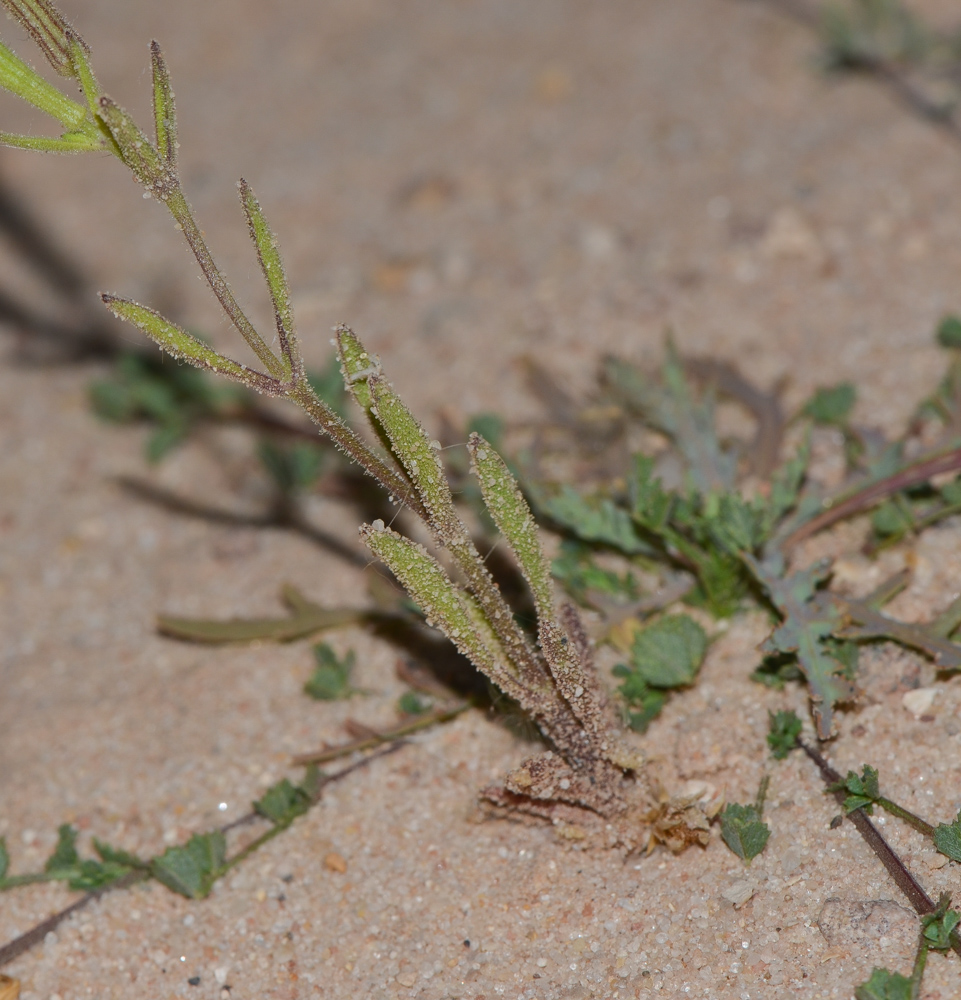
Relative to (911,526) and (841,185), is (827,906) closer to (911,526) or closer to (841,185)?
(911,526)

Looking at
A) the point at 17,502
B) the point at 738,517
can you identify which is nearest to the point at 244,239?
the point at 17,502

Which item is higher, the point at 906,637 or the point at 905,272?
the point at 905,272

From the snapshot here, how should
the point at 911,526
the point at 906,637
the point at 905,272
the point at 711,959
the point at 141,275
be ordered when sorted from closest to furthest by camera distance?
1. the point at 711,959
2. the point at 906,637
3. the point at 911,526
4. the point at 905,272
5. the point at 141,275

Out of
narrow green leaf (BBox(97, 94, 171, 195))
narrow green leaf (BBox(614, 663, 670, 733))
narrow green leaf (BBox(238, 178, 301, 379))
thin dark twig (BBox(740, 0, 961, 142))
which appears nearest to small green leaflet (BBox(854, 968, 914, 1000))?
narrow green leaf (BBox(614, 663, 670, 733))

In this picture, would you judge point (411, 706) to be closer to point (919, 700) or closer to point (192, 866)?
point (192, 866)

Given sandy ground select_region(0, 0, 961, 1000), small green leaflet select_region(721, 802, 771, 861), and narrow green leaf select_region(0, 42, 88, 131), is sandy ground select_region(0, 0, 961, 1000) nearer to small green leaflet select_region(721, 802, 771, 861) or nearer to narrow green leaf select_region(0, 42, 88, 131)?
small green leaflet select_region(721, 802, 771, 861)

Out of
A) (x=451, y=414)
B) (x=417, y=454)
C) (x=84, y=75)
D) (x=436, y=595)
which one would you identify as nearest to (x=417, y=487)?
(x=417, y=454)

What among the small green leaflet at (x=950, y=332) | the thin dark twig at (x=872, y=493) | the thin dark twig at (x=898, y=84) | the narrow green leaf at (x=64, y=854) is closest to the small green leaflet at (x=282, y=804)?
the narrow green leaf at (x=64, y=854)
